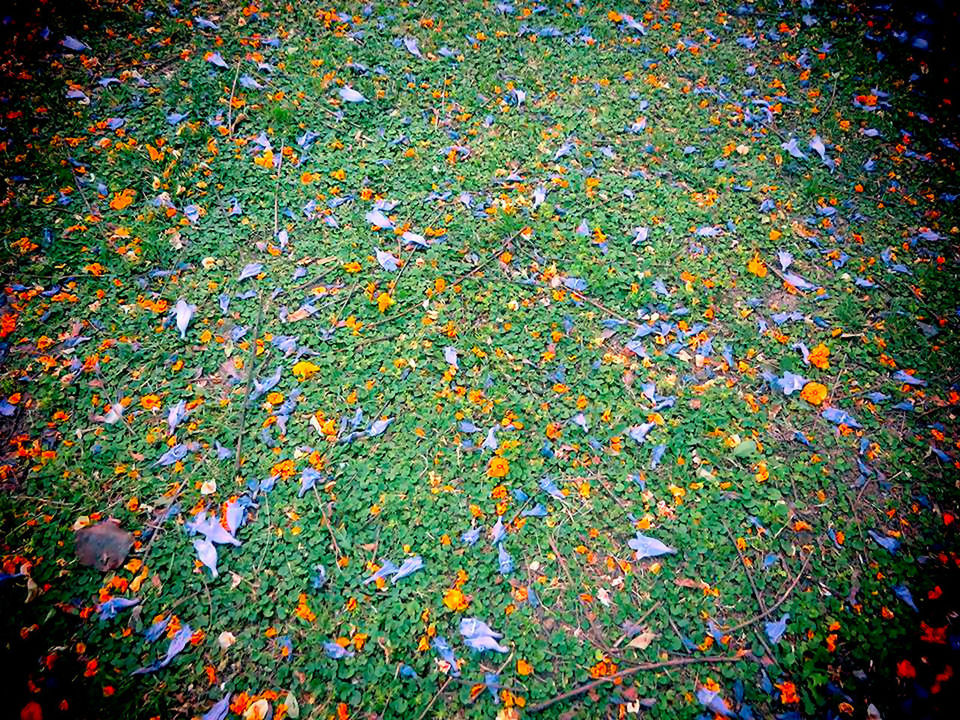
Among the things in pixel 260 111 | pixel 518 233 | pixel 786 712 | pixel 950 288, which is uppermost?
pixel 260 111

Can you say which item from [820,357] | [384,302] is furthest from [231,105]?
[820,357]

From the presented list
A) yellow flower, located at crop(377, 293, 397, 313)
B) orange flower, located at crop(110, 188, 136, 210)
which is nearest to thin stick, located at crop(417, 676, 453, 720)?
yellow flower, located at crop(377, 293, 397, 313)

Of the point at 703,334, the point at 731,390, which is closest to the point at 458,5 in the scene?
the point at 703,334

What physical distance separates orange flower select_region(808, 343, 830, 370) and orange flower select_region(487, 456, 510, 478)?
6.74ft

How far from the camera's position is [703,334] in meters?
3.44

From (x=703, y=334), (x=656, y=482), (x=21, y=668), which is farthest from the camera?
(x=703, y=334)

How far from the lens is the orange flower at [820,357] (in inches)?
131

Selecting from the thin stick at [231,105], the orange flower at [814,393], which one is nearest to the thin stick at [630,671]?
the orange flower at [814,393]

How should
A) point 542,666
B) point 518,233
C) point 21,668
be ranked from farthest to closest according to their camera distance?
point 518,233 < point 542,666 < point 21,668

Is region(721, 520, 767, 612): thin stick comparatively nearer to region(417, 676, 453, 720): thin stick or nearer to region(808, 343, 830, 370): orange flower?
region(808, 343, 830, 370): orange flower

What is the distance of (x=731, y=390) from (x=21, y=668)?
3.79m

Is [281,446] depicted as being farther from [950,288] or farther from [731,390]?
[950,288]

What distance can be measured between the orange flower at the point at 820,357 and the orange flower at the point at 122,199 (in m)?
4.56

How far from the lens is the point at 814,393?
10.5 feet
